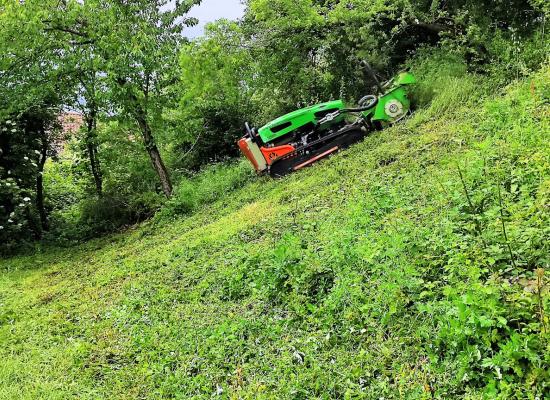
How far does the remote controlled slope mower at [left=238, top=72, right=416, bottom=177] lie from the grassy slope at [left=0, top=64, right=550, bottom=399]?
1.73 metres

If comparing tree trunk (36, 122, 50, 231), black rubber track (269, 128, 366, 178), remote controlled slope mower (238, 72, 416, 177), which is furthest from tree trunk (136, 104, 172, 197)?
black rubber track (269, 128, 366, 178)

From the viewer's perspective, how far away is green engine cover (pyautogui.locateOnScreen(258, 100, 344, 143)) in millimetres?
7992

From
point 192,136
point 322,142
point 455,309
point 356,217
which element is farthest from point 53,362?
point 192,136

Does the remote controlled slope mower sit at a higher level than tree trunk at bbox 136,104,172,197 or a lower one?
lower

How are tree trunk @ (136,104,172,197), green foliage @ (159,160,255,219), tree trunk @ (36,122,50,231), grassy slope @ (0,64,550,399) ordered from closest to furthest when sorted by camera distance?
grassy slope @ (0,64,550,399), green foliage @ (159,160,255,219), tree trunk @ (136,104,172,197), tree trunk @ (36,122,50,231)

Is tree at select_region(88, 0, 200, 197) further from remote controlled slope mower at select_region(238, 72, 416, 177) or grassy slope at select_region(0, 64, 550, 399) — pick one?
grassy slope at select_region(0, 64, 550, 399)

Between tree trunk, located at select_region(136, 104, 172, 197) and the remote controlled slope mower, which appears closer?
Answer: the remote controlled slope mower

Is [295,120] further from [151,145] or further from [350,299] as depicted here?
[350,299]

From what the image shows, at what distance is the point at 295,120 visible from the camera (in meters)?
8.00

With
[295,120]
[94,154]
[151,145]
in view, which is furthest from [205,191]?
[94,154]

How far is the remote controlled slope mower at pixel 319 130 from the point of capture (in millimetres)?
7812

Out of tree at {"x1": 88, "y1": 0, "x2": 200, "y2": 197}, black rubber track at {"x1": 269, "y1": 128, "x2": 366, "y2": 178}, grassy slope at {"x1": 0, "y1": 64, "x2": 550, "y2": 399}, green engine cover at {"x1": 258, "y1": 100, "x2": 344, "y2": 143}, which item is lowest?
grassy slope at {"x1": 0, "y1": 64, "x2": 550, "y2": 399}

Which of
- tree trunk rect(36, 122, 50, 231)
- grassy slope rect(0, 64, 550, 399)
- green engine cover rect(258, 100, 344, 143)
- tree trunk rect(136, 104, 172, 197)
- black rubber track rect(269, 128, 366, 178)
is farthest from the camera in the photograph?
tree trunk rect(36, 122, 50, 231)

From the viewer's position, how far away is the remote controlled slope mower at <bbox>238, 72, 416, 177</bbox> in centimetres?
781
